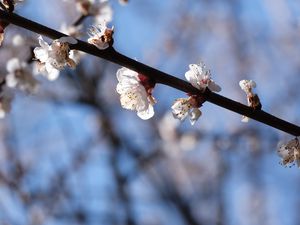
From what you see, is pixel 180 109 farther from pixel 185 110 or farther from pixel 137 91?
pixel 137 91

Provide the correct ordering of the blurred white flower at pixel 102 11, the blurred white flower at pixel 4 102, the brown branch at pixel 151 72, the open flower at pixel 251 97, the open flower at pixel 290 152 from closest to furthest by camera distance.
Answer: the brown branch at pixel 151 72 < the open flower at pixel 251 97 < the open flower at pixel 290 152 < the blurred white flower at pixel 4 102 < the blurred white flower at pixel 102 11

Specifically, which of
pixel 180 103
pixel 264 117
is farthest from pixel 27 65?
pixel 264 117

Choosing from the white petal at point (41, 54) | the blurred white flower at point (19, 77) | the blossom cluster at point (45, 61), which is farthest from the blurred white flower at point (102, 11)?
the white petal at point (41, 54)

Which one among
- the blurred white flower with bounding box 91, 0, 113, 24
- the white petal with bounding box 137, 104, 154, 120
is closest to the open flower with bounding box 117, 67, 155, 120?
the white petal with bounding box 137, 104, 154, 120

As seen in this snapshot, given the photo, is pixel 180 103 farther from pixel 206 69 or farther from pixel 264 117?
pixel 264 117

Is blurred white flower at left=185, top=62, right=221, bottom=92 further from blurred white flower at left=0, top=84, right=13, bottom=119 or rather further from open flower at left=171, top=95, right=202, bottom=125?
blurred white flower at left=0, top=84, right=13, bottom=119

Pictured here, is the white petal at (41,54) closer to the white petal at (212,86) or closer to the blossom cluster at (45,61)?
the blossom cluster at (45,61)

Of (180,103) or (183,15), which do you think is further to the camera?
(183,15)
